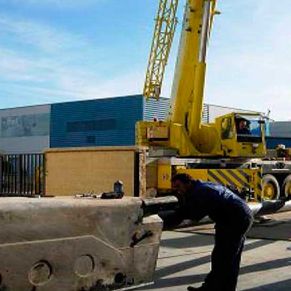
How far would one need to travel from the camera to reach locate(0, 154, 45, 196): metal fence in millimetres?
15117

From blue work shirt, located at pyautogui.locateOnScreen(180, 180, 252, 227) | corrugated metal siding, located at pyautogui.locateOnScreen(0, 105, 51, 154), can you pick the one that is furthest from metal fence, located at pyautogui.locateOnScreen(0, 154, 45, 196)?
corrugated metal siding, located at pyautogui.locateOnScreen(0, 105, 51, 154)

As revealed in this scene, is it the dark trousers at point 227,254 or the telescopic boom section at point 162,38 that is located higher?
the telescopic boom section at point 162,38

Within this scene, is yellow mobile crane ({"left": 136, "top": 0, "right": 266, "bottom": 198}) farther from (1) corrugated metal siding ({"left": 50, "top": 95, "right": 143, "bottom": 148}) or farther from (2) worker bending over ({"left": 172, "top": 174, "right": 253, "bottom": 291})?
(1) corrugated metal siding ({"left": 50, "top": 95, "right": 143, "bottom": 148})

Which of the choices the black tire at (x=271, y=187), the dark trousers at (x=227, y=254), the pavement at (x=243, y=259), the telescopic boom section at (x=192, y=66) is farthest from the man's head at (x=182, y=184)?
the black tire at (x=271, y=187)

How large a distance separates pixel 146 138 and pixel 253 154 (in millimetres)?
3123

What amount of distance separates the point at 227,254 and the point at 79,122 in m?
43.4

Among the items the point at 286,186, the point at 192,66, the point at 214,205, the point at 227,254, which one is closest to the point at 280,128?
the point at 286,186

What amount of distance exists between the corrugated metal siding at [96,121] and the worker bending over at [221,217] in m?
38.2

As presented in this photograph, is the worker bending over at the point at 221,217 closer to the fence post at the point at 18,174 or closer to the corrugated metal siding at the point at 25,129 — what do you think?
the fence post at the point at 18,174

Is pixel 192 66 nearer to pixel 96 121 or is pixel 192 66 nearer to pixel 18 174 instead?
pixel 18 174

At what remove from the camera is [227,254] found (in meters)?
5.70

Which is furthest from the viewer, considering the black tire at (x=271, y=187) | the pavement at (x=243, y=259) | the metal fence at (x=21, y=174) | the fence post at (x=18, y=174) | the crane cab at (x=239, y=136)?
the black tire at (x=271, y=187)

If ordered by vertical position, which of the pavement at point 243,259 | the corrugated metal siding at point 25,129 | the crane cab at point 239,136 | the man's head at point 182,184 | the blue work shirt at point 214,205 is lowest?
the pavement at point 243,259

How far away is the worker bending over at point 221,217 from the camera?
5.42 m
